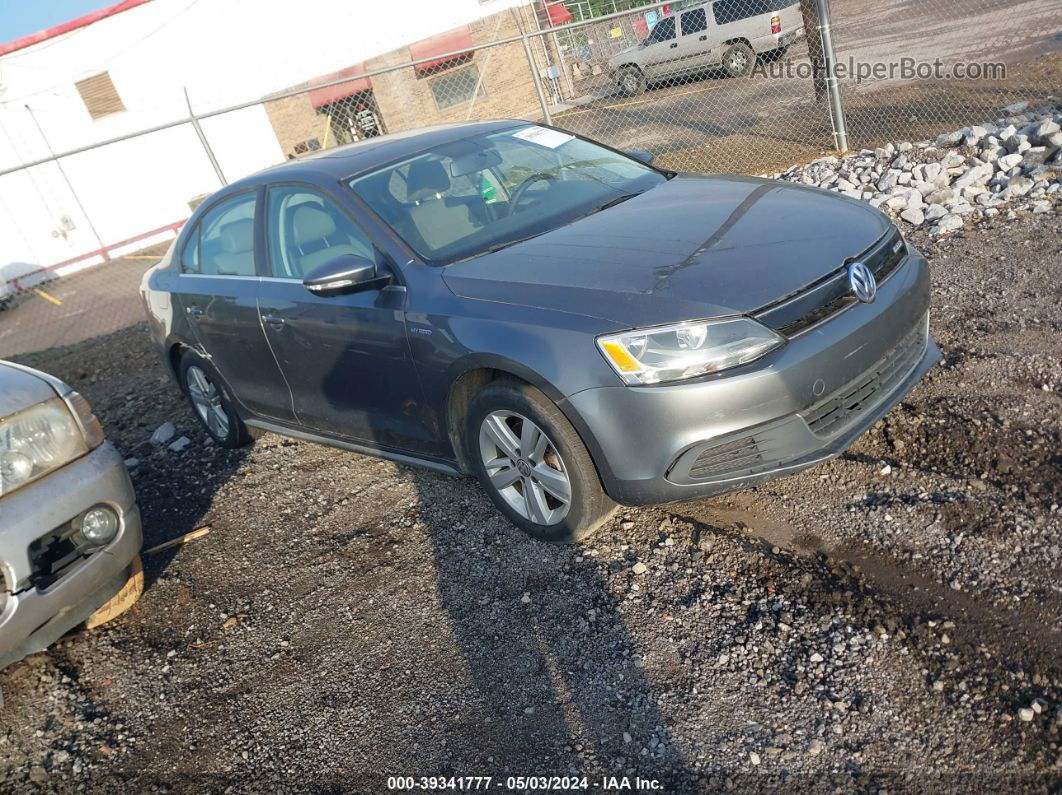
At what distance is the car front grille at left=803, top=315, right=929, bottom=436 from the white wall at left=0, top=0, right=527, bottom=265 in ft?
61.9

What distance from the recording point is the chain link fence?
1323 cm

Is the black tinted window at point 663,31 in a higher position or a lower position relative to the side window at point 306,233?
lower

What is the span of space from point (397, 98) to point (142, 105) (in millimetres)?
5844

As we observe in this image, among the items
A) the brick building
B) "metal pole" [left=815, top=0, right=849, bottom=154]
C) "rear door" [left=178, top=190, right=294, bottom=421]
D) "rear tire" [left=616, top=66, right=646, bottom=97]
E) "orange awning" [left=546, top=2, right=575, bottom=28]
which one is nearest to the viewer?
"rear door" [left=178, top=190, right=294, bottom=421]

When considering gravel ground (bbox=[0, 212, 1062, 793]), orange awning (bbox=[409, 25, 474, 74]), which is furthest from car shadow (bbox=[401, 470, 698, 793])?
orange awning (bbox=[409, 25, 474, 74])

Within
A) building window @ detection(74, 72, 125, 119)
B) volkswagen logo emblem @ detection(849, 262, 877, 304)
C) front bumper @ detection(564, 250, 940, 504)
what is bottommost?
front bumper @ detection(564, 250, 940, 504)

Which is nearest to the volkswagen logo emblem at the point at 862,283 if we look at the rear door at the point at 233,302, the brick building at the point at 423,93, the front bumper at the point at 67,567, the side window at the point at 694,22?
the rear door at the point at 233,302

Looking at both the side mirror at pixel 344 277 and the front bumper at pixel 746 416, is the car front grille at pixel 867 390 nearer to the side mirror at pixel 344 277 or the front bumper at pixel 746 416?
the front bumper at pixel 746 416

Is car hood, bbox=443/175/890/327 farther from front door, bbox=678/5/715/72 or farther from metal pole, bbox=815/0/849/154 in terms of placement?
front door, bbox=678/5/715/72

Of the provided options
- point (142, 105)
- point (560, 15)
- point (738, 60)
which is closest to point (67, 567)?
point (738, 60)

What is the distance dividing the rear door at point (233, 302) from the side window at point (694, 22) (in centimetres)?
1460

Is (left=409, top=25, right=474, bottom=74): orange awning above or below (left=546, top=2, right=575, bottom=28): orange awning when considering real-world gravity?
above

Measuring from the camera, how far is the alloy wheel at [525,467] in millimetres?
3357

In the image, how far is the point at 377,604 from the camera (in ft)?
11.9
